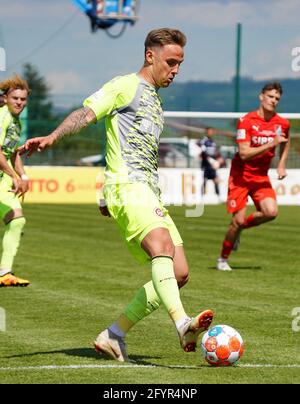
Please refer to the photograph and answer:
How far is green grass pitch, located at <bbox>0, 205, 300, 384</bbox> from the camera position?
279 inches

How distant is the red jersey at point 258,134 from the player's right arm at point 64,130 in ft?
22.3

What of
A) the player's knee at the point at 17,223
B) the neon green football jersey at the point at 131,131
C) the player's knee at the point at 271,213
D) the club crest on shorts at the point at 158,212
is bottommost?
the player's knee at the point at 271,213

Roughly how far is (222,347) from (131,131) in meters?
1.59

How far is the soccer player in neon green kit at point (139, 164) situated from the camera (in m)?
7.25

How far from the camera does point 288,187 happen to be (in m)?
34.2

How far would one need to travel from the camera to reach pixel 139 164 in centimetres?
748

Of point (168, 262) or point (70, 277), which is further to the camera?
point (70, 277)

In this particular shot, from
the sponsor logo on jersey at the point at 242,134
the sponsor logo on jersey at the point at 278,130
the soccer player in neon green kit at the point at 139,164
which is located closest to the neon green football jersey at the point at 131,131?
the soccer player in neon green kit at the point at 139,164

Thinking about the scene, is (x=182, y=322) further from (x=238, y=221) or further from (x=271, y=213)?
(x=238, y=221)

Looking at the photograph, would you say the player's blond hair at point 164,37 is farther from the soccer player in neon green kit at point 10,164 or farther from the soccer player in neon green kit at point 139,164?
the soccer player in neon green kit at point 10,164

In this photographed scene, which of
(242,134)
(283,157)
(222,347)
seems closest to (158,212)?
(222,347)
